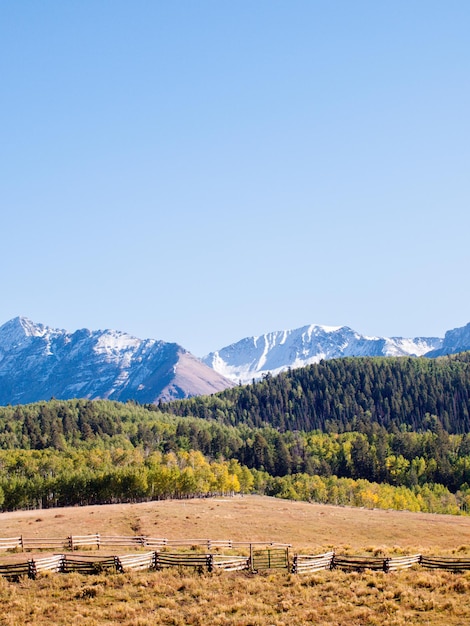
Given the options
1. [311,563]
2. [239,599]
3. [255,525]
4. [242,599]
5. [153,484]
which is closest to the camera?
[242,599]

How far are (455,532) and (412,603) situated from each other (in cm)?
6702

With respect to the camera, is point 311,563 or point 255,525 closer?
point 311,563

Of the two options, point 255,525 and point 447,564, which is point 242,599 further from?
point 255,525

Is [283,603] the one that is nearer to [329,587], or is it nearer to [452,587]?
[329,587]

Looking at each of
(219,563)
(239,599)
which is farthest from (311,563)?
(239,599)

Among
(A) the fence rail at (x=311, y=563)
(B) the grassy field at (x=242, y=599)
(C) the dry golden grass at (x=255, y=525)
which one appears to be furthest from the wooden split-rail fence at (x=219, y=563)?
Answer: (C) the dry golden grass at (x=255, y=525)

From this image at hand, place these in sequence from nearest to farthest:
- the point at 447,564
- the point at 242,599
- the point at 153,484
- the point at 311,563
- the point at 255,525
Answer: the point at 242,599, the point at 447,564, the point at 311,563, the point at 255,525, the point at 153,484

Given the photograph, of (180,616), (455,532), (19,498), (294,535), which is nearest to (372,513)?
(455,532)

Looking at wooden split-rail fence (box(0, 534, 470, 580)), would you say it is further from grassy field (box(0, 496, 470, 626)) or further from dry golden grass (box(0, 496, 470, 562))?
dry golden grass (box(0, 496, 470, 562))

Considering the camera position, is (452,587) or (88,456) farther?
(88,456)

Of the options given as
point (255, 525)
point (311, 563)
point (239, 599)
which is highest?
point (311, 563)

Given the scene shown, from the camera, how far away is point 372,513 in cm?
13038

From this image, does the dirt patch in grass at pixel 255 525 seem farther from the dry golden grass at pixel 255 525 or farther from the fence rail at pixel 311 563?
the fence rail at pixel 311 563

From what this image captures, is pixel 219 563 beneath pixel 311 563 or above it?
above
